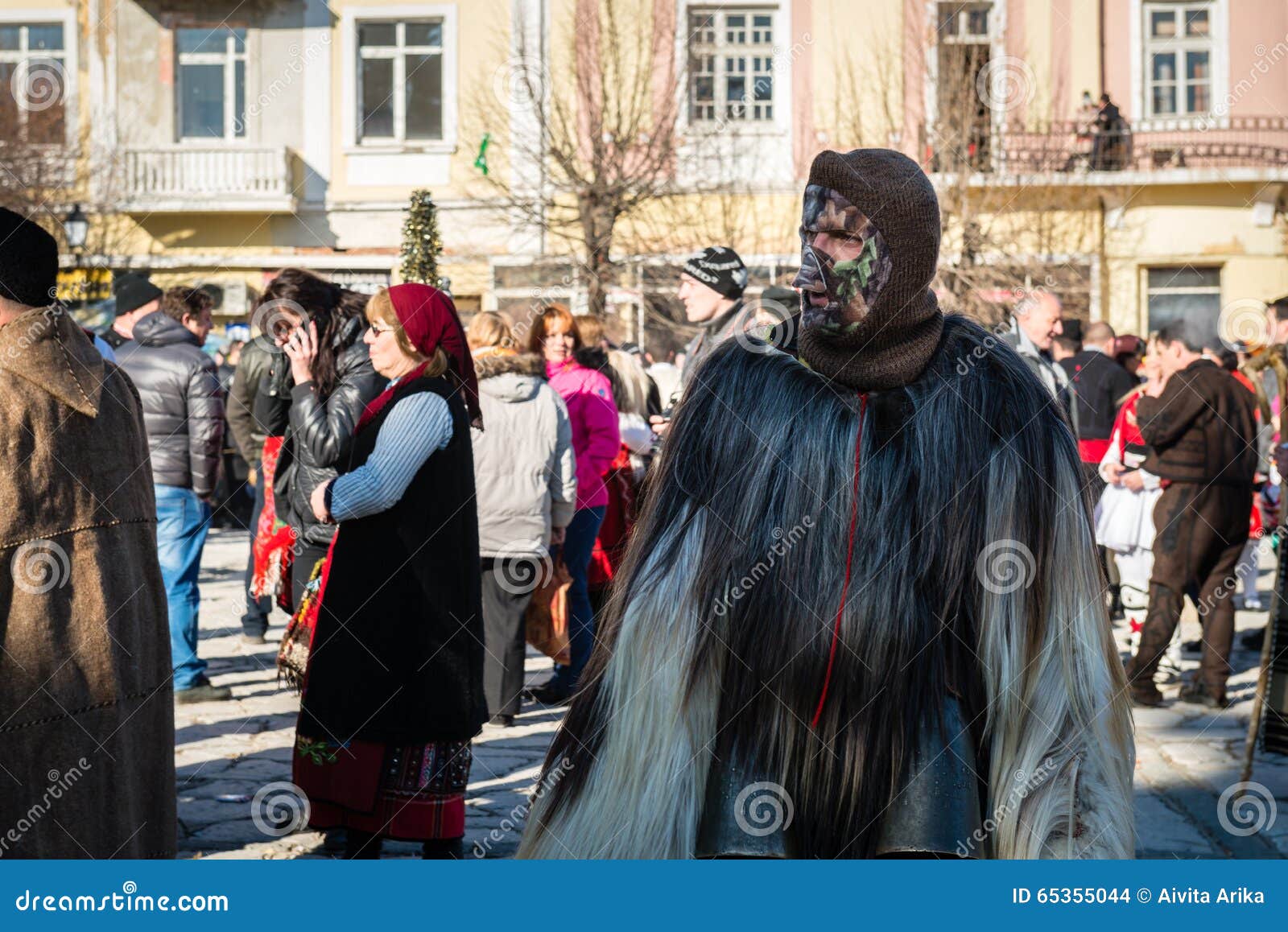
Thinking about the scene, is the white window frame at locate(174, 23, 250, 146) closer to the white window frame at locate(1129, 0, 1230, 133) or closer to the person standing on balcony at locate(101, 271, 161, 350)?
the white window frame at locate(1129, 0, 1230, 133)

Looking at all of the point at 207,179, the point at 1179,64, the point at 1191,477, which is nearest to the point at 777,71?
the point at 1179,64

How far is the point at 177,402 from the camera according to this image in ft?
25.9

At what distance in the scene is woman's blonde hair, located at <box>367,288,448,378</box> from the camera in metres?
5.07

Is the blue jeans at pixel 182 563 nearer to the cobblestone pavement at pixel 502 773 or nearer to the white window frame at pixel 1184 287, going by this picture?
the cobblestone pavement at pixel 502 773

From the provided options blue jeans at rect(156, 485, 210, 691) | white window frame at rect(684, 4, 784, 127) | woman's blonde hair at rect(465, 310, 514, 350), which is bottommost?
blue jeans at rect(156, 485, 210, 691)

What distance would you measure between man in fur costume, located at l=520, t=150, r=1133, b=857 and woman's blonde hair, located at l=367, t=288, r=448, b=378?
2.71 meters

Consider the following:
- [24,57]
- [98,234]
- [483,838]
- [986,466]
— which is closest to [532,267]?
[98,234]

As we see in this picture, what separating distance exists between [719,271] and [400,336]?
2076mm

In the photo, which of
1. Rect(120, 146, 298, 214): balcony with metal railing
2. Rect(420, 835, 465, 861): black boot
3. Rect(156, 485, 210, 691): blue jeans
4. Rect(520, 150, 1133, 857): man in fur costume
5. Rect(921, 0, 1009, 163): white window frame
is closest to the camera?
Rect(520, 150, 1133, 857): man in fur costume

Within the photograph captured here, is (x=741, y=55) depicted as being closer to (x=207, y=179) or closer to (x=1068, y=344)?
(x=207, y=179)


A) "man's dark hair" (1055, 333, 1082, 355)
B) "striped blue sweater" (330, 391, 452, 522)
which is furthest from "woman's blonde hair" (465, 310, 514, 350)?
"man's dark hair" (1055, 333, 1082, 355)

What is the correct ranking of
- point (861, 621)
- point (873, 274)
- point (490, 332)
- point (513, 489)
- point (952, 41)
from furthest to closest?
point (952, 41) → point (490, 332) → point (513, 489) → point (873, 274) → point (861, 621)
